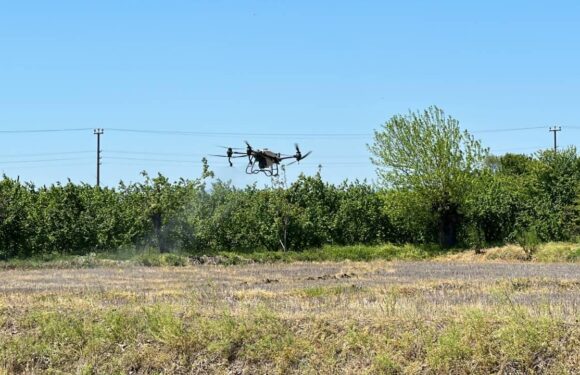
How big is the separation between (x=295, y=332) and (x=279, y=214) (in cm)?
2688

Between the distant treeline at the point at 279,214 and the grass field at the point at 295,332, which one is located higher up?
the distant treeline at the point at 279,214

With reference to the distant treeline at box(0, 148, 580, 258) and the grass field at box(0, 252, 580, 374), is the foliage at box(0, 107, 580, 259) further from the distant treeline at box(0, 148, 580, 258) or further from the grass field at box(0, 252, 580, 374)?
the grass field at box(0, 252, 580, 374)

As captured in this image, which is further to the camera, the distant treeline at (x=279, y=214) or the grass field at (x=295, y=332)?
the distant treeline at (x=279, y=214)

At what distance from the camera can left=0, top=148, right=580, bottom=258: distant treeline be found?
3494 centimetres

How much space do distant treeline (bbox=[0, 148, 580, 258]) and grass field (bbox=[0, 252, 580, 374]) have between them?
19.2 metres

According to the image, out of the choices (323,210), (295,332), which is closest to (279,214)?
(323,210)

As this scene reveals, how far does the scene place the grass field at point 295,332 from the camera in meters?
9.48

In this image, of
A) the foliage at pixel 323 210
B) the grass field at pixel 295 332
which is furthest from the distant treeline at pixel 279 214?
the grass field at pixel 295 332

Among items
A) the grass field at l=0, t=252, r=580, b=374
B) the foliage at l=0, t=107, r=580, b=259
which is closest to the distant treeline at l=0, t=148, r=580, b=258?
the foliage at l=0, t=107, r=580, b=259

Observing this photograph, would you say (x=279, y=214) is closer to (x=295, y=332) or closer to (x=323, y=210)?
(x=323, y=210)

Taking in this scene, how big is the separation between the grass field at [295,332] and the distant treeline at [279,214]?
62.8 feet

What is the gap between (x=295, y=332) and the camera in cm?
1086

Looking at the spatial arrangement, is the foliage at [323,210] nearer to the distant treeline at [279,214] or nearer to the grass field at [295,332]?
the distant treeline at [279,214]

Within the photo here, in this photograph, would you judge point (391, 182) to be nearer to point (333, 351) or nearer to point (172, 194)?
point (172, 194)
